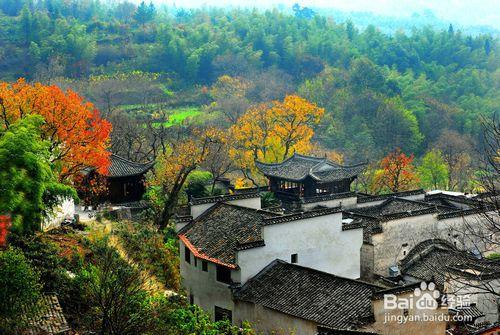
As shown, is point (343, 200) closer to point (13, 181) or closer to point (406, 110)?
point (13, 181)

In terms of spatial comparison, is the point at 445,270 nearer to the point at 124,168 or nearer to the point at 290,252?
the point at 290,252

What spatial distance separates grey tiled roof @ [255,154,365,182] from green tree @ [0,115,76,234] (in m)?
17.3

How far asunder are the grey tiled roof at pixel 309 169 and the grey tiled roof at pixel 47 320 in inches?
770

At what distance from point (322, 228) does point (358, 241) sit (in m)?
A: 1.78

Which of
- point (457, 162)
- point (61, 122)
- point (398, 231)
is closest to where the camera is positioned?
point (61, 122)

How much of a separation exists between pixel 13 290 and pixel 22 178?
397 cm

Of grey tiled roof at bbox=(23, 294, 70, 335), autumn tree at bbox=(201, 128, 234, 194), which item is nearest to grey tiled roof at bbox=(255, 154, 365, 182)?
autumn tree at bbox=(201, 128, 234, 194)

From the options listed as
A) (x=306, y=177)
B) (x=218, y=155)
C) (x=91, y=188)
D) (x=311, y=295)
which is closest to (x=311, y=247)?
(x=311, y=295)

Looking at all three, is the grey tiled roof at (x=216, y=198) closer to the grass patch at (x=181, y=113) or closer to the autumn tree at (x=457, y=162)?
the autumn tree at (x=457, y=162)

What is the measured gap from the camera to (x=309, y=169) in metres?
34.0

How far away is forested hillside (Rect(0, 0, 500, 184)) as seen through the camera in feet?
201

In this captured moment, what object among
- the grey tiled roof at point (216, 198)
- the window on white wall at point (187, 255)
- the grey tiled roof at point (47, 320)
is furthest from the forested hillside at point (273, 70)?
the grey tiled roof at point (47, 320)

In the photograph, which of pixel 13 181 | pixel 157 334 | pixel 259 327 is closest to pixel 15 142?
pixel 13 181

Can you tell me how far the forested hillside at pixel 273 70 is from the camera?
6128 centimetres
